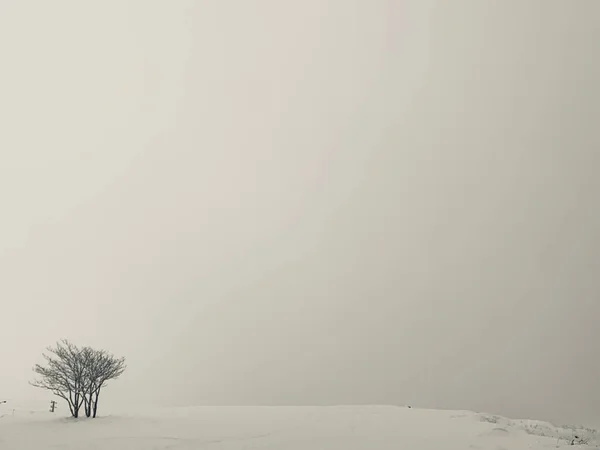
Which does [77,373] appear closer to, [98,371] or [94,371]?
[94,371]

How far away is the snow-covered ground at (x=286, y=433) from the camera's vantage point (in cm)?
1608

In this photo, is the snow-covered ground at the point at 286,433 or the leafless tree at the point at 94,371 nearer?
the snow-covered ground at the point at 286,433

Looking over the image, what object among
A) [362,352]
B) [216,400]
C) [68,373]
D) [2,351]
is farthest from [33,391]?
[68,373]

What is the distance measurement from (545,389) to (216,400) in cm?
7480

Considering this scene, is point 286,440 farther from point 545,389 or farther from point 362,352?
point 362,352

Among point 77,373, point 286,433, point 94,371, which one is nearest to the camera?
point 286,433

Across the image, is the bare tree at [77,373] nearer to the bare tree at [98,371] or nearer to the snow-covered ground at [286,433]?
the bare tree at [98,371]

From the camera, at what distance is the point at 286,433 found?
18969mm

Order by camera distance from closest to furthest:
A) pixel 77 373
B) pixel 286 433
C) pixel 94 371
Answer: pixel 286 433 < pixel 77 373 < pixel 94 371

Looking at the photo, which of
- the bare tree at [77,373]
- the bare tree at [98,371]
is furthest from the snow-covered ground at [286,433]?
the bare tree at [98,371]

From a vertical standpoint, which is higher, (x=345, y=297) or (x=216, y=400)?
(x=345, y=297)

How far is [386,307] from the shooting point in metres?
178

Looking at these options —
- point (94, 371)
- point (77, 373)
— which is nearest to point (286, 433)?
point (94, 371)

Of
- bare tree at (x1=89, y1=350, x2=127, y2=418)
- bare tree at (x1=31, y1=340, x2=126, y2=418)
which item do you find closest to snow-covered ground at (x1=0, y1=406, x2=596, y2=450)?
bare tree at (x1=31, y1=340, x2=126, y2=418)
